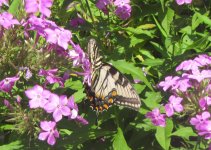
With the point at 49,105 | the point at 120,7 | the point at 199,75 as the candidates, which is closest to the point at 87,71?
the point at 49,105

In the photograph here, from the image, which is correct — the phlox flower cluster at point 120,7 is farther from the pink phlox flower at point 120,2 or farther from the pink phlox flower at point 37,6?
the pink phlox flower at point 37,6

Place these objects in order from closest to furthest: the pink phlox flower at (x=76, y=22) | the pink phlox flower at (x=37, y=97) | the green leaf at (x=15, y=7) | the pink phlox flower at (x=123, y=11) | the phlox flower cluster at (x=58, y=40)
Answer: the pink phlox flower at (x=37, y=97) → the phlox flower cluster at (x=58, y=40) → the green leaf at (x=15, y=7) → the pink phlox flower at (x=123, y=11) → the pink phlox flower at (x=76, y=22)

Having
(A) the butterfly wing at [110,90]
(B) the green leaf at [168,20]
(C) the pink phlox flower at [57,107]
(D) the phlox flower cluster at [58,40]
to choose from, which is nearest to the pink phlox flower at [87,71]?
(D) the phlox flower cluster at [58,40]

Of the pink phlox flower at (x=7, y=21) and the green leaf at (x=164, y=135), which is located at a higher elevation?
the pink phlox flower at (x=7, y=21)

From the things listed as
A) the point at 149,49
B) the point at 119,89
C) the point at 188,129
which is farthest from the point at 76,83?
the point at 149,49

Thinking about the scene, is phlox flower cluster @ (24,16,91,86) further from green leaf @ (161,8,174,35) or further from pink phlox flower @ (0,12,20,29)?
green leaf @ (161,8,174,35)

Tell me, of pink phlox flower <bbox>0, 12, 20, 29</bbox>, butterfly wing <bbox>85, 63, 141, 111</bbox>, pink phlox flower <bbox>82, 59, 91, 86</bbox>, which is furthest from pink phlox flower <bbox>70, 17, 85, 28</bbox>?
pink phlox flower <bbox>0, 12, 20, 29</bbox>

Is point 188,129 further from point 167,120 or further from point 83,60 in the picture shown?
point 83,60
